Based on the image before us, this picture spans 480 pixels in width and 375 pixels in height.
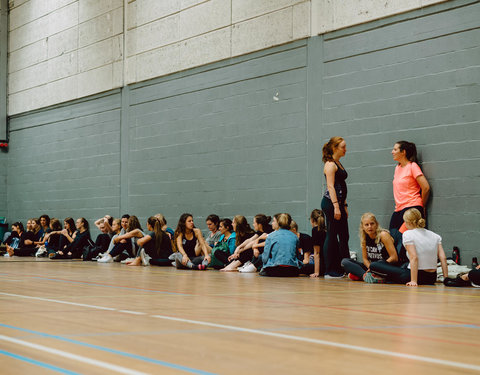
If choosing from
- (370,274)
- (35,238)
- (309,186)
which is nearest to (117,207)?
(35,238)

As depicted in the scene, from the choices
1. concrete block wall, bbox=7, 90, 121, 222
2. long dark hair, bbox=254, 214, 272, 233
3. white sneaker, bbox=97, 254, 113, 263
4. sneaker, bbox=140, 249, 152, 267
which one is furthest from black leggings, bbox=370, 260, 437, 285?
concrete block wall, bbox=7, 90, 121, 222

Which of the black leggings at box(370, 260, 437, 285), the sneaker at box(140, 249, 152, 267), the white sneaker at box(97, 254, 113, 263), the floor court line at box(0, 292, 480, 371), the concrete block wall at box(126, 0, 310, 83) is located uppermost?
the concrete block wall at box(126, 0, 310, 83)

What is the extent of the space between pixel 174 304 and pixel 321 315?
128cm

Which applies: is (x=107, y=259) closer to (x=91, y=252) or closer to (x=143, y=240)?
(x=91, y=252)

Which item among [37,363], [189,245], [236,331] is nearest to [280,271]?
[189,245]

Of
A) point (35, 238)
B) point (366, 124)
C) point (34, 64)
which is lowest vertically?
point (35, 238)

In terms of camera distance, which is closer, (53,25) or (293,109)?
(293,109)

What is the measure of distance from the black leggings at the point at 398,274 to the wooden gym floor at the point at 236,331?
977 millimetres

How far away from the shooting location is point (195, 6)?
14453mm

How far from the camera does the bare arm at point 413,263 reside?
8.35 meters

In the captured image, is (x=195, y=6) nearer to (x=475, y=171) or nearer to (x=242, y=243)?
(x=242, y=243)

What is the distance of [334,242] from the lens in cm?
980

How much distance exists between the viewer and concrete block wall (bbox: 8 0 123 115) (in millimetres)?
16812

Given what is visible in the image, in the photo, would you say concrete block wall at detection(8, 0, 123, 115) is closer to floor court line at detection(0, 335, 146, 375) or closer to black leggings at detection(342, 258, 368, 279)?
black leggings at detection(342, 258, 368, 279)
